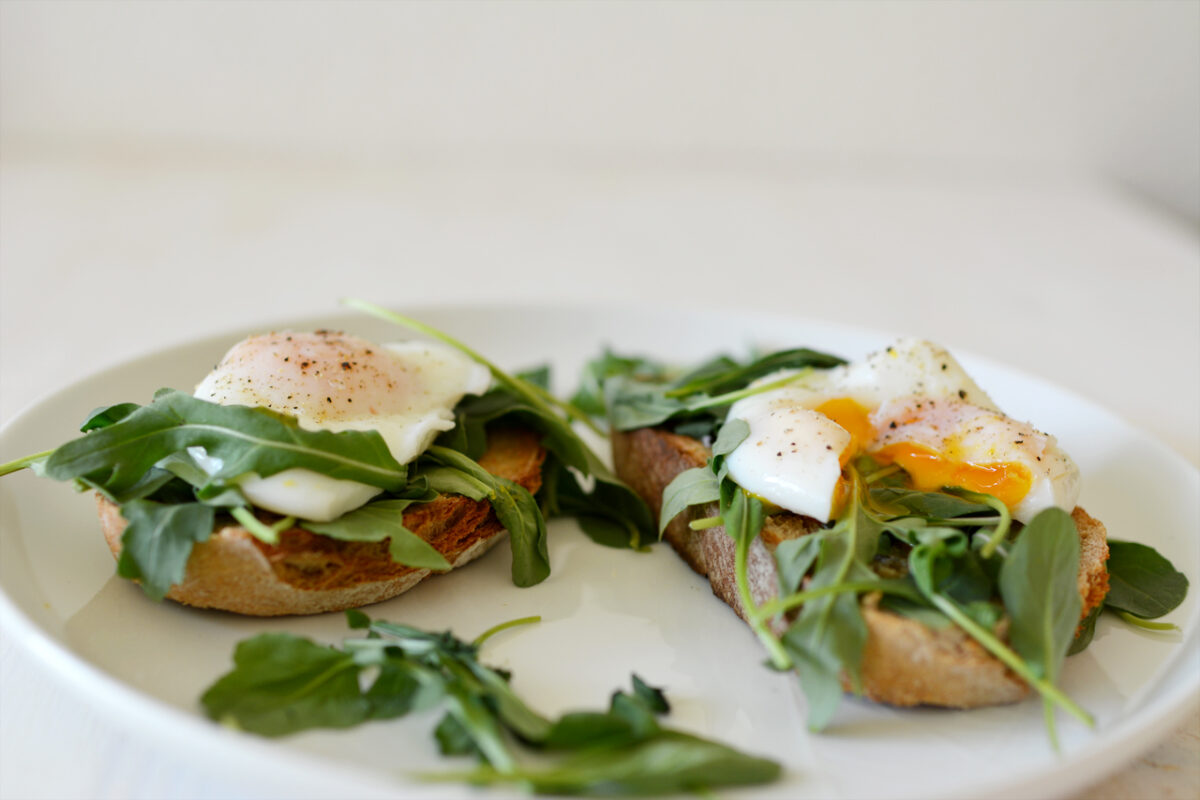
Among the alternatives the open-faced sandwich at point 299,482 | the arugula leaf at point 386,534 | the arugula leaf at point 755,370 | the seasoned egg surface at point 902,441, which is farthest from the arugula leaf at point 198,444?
the arugula leaf at point 755,370

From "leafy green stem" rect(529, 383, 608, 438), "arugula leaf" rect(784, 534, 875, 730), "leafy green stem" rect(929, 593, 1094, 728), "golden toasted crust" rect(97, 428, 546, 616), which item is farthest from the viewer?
"leafy green stem" rect(529, 383, 608, 438)

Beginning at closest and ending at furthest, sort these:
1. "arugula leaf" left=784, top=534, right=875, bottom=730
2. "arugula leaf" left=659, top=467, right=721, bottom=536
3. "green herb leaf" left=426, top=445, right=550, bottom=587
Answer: "arugula leaf" left=784, top=534, right=875, bottom=730, "arugula leaf" left=659, top=467, right=721, bottom=536, "green herb leaf" left=426, top=445, right=550, bottom=587

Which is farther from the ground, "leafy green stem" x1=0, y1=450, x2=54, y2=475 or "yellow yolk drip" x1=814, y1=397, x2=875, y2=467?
"yellow yolk drip" x1=814, y1=397, x2=875, y2=467

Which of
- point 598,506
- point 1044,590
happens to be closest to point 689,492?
point 598,506

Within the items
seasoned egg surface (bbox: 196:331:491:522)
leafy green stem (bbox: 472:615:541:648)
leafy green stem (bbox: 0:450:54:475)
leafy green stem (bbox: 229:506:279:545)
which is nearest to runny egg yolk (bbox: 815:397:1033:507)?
leafy green stem (bbox: 472:615:541:648)

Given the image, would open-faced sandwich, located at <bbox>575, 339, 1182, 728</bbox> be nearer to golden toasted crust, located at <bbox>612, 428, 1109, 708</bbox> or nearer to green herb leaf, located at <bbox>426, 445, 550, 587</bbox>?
golden toasted crust, located at <bbox>612, 428, 1109, 708</bbox>

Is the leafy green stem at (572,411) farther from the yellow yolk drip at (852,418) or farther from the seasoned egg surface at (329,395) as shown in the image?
the yellow yolk drip at (852,418)

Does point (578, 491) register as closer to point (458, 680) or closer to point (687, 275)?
point (458, 680)
